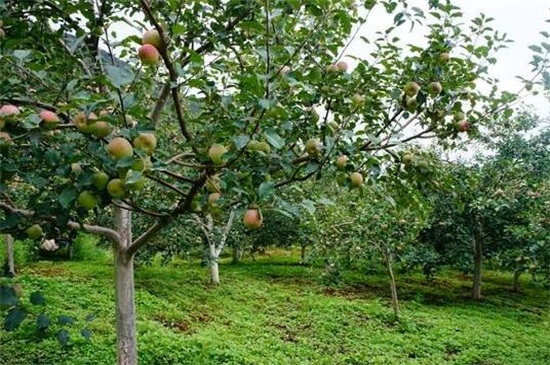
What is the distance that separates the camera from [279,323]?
6637mm

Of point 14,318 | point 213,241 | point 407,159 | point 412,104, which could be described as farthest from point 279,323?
point 14,318

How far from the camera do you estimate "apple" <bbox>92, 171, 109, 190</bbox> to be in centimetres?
133

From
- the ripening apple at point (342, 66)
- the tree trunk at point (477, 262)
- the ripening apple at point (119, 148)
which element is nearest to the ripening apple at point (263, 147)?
the ripening apple at point (119, 148)

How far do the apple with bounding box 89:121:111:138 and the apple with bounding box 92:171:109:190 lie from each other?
0.32ft

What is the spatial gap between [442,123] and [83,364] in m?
3.48

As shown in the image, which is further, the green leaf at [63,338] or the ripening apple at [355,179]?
→ the ripening apple at [355,179]

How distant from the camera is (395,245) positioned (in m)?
6.96

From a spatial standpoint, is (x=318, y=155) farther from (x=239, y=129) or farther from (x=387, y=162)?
(x=387, y=162)

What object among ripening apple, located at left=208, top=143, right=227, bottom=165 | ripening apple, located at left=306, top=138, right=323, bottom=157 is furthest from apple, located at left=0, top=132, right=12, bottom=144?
ripening apple, located at left=306, top=138, right=323, bottom=157

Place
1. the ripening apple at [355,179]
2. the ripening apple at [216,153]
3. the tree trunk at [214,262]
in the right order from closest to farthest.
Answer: the ripening apple at [216,153] → the ripening apple at [355,179] → the tree trunk at [214,262]

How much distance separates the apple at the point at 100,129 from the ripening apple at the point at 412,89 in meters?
1.04

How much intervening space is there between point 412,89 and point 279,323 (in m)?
5.29

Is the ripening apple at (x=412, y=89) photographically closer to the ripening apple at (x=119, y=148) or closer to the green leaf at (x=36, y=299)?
the ripening apple at (x=119, y=148)

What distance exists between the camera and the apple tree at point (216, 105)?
129 centimetres
